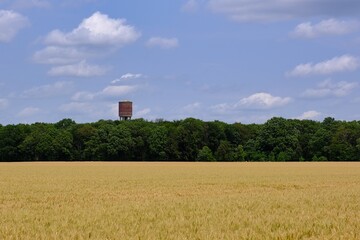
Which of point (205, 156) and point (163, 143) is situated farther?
point (163, 143)

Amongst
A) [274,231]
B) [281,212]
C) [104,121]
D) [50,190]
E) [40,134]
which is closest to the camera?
[274,231]

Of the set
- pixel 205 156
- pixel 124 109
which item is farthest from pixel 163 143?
pixel 124 109

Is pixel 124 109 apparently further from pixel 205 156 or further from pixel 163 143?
pixel 205 156

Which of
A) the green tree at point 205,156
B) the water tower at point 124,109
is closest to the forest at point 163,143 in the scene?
the green tree at point 205,156

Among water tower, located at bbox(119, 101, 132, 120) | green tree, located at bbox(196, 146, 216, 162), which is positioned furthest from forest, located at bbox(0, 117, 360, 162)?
water tower, located at bbox(119, 101, 132, 120)

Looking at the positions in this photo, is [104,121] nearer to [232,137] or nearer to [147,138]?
[147,138]

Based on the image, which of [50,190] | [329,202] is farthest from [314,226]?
[50,190]

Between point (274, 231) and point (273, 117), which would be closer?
point (274, 231)

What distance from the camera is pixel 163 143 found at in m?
115

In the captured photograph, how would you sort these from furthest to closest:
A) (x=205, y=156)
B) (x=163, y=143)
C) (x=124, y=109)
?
(x=124, y=109), (x=163, y=143), (x=205, y=156)

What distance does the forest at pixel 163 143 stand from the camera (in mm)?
112062

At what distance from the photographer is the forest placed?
11206 cm

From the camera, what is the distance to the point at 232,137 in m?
124

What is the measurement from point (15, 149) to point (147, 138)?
26.5 meters
